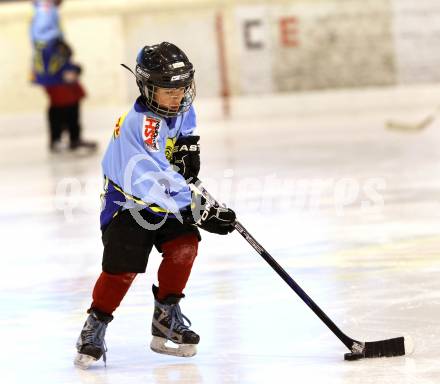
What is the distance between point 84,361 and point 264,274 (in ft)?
4.00

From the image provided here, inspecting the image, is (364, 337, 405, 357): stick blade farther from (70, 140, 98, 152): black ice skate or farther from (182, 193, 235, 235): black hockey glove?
(70, 140, 98, 152): black ice skate

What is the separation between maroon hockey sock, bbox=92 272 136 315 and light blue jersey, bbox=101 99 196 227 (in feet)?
0.55

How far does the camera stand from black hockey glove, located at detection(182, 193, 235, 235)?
304 cm

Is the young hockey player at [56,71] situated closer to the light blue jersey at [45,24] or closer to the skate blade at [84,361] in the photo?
the light blue jersey at [45,24]

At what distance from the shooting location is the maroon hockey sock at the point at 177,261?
3.15 metres

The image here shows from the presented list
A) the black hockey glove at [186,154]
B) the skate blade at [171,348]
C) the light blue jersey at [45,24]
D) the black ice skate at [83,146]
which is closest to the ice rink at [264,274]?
the skate blade at [171,348]

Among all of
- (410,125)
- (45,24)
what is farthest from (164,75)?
(410,125)

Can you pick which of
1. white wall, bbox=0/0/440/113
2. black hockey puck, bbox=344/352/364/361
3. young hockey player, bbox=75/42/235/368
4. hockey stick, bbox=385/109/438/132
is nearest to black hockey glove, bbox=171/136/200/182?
young hockey player, bbox=75/42/235/368

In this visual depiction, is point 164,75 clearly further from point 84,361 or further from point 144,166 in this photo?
point 84,361

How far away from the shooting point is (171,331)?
3.20 m

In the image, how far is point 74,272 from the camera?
445 centimetres

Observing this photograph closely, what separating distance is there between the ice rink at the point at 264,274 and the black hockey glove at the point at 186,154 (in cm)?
45

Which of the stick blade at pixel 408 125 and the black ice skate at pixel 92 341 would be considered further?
the stick blade at pixel 408 125

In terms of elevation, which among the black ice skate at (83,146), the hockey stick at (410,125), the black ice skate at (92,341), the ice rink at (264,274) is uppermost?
the black ice skate at (92,341)
